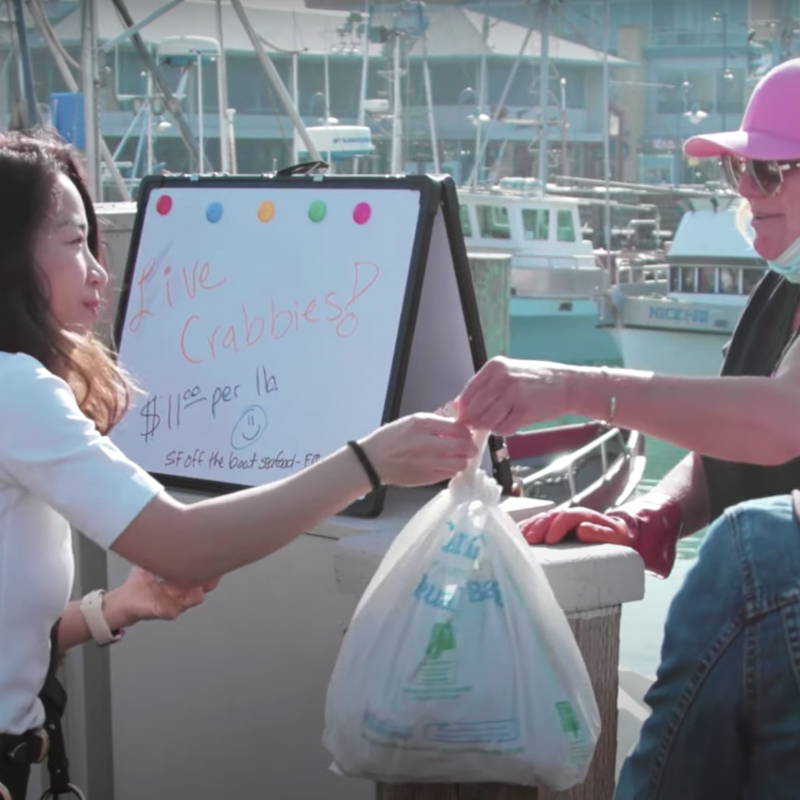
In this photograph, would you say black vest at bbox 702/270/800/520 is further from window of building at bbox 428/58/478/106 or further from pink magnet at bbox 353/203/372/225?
window of building at bbox 428/58/478/106

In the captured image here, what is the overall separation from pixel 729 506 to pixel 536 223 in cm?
2673

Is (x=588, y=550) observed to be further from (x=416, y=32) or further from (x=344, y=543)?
(x=416, y=32)

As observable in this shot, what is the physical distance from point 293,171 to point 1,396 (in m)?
1.51

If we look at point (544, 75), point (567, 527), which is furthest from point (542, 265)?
point (567, 527)

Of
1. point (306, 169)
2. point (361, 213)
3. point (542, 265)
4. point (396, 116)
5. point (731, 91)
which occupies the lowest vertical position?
point (542, 265)

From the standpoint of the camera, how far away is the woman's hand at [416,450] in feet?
5.73

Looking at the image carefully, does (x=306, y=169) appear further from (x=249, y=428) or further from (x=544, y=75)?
(x=544, y=75)

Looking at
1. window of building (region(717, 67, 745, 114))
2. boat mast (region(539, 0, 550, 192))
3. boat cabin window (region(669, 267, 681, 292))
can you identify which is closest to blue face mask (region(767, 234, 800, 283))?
boat cabin window (region(669, 267, 681, 292))

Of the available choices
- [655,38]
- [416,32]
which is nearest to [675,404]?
[416,32]

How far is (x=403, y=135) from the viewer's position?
3094 centimetres

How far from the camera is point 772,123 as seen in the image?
2.12 meters

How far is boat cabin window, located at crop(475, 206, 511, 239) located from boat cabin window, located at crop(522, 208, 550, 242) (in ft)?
1.45

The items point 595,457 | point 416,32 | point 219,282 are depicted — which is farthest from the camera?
point 416,32

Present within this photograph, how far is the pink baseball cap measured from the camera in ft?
6.86
